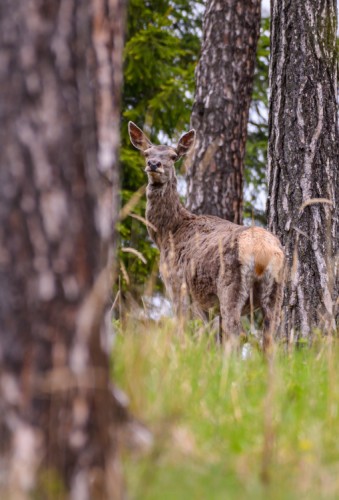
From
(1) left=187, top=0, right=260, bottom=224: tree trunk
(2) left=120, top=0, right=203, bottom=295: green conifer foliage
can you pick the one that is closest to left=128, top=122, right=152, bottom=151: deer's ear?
(1) left=187, top=0, right=260, bottom=224: tree trunk

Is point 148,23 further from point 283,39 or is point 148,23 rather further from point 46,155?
point 46,155

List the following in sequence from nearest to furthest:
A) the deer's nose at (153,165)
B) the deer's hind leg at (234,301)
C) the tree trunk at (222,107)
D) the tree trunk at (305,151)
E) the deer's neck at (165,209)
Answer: the deer's hind leg at (234,301) → the tree trunk at (305,151) → the deer's nose at (153,165) → the deer's neck at (165,209) → the tree trunk at (222,107)

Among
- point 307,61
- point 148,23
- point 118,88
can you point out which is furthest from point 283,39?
point 148,23

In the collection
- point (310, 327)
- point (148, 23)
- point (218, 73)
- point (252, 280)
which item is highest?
point (148, 23)

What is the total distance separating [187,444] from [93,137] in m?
1.33

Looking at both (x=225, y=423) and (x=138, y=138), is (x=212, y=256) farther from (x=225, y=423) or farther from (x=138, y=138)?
(x=225, y=423)

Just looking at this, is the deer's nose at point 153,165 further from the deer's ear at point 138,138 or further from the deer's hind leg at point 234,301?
the deer's hind leg at point 234,301

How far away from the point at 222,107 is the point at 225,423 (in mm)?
6771

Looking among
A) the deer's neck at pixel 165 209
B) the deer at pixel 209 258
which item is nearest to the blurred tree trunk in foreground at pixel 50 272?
the deer at pixel 209 258

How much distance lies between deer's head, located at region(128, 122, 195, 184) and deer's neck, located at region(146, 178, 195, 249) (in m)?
0.11

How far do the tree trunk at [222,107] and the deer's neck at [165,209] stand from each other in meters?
0.77

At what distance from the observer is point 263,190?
60.4 ft

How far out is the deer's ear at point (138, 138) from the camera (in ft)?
31.3

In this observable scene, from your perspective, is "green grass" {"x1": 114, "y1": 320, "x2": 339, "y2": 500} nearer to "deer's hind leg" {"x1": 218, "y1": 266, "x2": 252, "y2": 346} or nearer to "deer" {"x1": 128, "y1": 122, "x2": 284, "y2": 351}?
"deer" {"x1": 128, "y1": 122, "x2": 284, "y2": 351}
